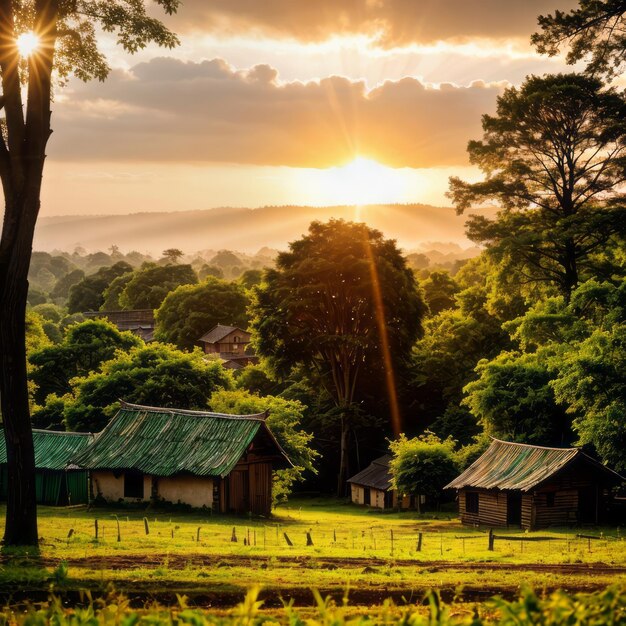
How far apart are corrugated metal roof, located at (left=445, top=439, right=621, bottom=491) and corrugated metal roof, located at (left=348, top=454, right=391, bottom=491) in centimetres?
1318

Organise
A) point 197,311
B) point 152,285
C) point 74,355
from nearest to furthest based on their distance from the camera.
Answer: point 74,355
point 197,311
point 152,285

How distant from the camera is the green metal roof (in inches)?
1868

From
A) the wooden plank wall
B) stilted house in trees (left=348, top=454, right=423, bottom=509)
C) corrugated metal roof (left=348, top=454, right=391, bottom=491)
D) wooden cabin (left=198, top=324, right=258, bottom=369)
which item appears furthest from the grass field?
wooden cabin (left=198, top=324, right=258, bottom=369)

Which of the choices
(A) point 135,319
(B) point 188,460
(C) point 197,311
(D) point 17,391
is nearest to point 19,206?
(D) point 17,391

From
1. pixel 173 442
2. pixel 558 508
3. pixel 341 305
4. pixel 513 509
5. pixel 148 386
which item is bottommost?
pixel 513 509

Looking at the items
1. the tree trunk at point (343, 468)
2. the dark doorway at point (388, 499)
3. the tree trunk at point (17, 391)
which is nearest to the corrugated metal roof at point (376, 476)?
the dark doorway at point (388, 499)

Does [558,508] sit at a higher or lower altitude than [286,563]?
lower

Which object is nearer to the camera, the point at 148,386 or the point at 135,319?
the point at 148,386

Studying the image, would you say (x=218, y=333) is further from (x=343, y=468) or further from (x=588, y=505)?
(x=588, y=505)

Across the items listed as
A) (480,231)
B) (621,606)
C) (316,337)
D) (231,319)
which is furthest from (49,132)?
(231,319)

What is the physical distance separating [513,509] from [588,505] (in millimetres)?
3806

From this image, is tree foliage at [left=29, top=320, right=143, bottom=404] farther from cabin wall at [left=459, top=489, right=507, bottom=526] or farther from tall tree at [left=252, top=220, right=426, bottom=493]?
cabin wall at [left=459, top=489, right=507, bottom=526]

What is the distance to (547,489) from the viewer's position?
147 ft

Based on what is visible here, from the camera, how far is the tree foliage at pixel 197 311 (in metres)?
115
